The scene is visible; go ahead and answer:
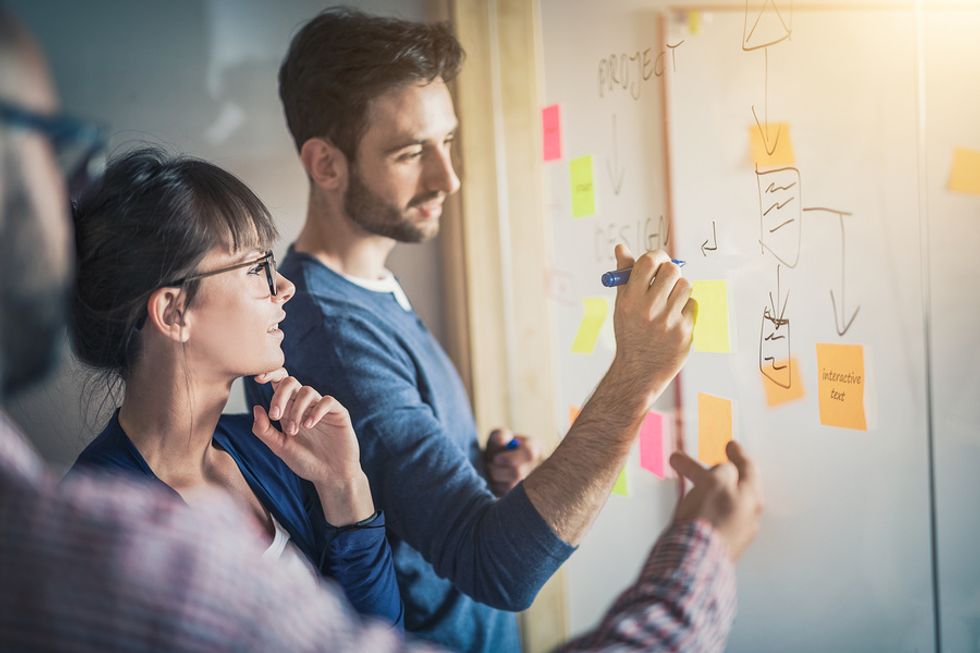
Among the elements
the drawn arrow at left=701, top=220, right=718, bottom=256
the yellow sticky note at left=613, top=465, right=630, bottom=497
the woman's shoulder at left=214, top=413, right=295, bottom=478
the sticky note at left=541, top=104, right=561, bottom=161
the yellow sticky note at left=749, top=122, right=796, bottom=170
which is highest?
the sticky note at left=541, top=104, right=561, bottom=161

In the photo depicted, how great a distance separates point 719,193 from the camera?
109 centimetres

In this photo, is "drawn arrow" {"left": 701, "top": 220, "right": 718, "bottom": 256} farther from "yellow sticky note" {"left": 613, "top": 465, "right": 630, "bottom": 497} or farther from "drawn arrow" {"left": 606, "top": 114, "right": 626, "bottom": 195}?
"yellow sticky note" {"left": 613, "top": 465, "right": 630, "bottom": 497}

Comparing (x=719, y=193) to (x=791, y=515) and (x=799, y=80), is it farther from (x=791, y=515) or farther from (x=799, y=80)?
(x=791, y=515)

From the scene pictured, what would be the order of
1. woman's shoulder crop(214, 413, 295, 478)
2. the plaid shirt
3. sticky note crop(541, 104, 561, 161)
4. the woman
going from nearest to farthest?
1. the plaid shirt
2. the woman
3. woman's shoulder crop(214, 413, 295, 478)
4. sticky note crop(541, 104, 561, 161)

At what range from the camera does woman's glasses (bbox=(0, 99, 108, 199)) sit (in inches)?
28.9

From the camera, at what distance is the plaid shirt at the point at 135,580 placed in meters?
0.51

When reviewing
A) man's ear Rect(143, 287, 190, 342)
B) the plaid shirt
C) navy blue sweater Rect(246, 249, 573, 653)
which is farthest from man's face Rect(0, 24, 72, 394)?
navy blue sweater Rect(246, 249, 573, 653)

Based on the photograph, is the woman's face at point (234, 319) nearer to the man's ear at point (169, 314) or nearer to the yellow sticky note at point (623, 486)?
the man's ear at point (169, 314)

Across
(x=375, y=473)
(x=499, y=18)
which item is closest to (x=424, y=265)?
(x=499, y=18)

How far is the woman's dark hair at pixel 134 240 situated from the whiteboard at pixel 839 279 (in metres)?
0.65

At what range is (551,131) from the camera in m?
1.58

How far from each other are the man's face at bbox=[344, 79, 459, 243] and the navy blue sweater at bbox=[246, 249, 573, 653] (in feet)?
0.39

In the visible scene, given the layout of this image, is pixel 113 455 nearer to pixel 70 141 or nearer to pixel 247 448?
pixel 247 448

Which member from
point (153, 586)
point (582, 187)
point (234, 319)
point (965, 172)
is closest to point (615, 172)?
point (582, 187)
